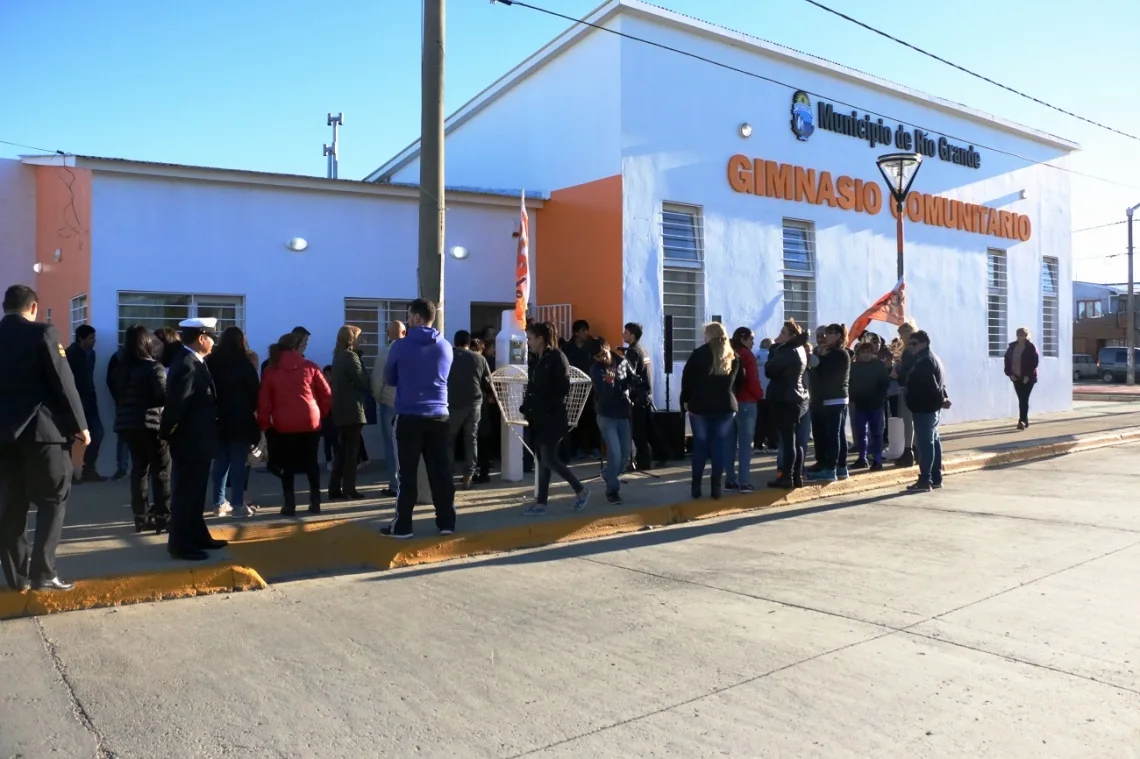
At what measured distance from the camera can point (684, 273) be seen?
13.8 metres

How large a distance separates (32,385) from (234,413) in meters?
2.42

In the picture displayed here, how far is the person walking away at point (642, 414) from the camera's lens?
1060 centimetres

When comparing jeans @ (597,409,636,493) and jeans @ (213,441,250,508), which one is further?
jeans @ (597,409,636,493)

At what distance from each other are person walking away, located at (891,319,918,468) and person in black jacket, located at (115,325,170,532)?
26.0 ft

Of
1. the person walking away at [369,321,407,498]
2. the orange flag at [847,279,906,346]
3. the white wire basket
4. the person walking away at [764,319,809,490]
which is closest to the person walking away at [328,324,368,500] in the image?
the person walking away at [369,321,407,498]

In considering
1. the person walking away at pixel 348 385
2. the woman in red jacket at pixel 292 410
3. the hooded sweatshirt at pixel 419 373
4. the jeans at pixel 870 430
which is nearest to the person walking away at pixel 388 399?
the person walking away at pixel 348 385

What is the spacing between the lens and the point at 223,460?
26.7ft

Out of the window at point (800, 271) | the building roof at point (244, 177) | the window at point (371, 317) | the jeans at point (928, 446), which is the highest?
the building roof at point (244, 177)

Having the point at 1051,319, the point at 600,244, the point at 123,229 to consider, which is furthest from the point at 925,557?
the point at 1051,319

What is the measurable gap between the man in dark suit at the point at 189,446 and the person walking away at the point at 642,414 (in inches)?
176

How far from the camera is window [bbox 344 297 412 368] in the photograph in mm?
12500

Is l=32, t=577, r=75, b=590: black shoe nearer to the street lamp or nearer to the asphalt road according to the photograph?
the asphalt road

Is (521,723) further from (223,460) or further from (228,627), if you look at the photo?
(223,460)

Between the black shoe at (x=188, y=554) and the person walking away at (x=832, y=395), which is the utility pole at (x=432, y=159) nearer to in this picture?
the black shoe at (x=188, y=554)
